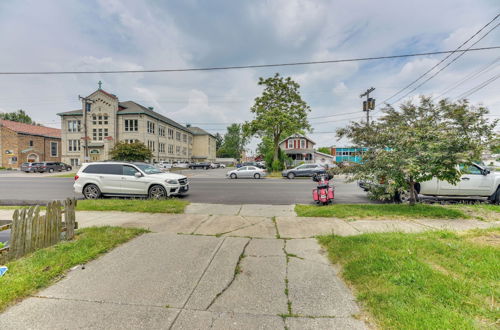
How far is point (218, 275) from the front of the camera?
128 inches

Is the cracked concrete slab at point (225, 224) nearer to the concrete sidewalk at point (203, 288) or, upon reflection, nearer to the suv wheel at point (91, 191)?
the concrete sidewalk at point (203, 288)

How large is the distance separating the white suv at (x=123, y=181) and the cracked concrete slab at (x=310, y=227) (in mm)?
5633

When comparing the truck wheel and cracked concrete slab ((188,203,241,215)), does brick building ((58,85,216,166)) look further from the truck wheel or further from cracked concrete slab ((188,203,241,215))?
the truck wheel

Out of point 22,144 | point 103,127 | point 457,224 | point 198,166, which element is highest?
point 103,127

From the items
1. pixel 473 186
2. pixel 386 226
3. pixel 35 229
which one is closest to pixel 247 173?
pixel 473 186

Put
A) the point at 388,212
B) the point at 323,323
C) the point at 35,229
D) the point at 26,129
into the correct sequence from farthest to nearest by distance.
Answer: the point at 26,129 → the point at 388,212 → the point at 35,229 → the point at 323,323

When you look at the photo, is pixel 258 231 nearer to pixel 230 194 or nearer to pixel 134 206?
pixel 134 206

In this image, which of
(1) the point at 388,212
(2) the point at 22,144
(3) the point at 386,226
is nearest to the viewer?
(3) the point at 386,226

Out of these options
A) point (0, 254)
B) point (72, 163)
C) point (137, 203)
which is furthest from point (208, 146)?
point (0, 254)

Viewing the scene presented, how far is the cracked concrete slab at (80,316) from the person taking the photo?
2186 mm

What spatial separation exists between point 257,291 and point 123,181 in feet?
29.6

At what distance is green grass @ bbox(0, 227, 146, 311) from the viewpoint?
273cm

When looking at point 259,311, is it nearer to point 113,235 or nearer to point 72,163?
point 113,235

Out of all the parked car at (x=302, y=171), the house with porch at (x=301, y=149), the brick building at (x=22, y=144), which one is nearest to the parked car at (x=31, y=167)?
the brick building at (x=22, y=144)
